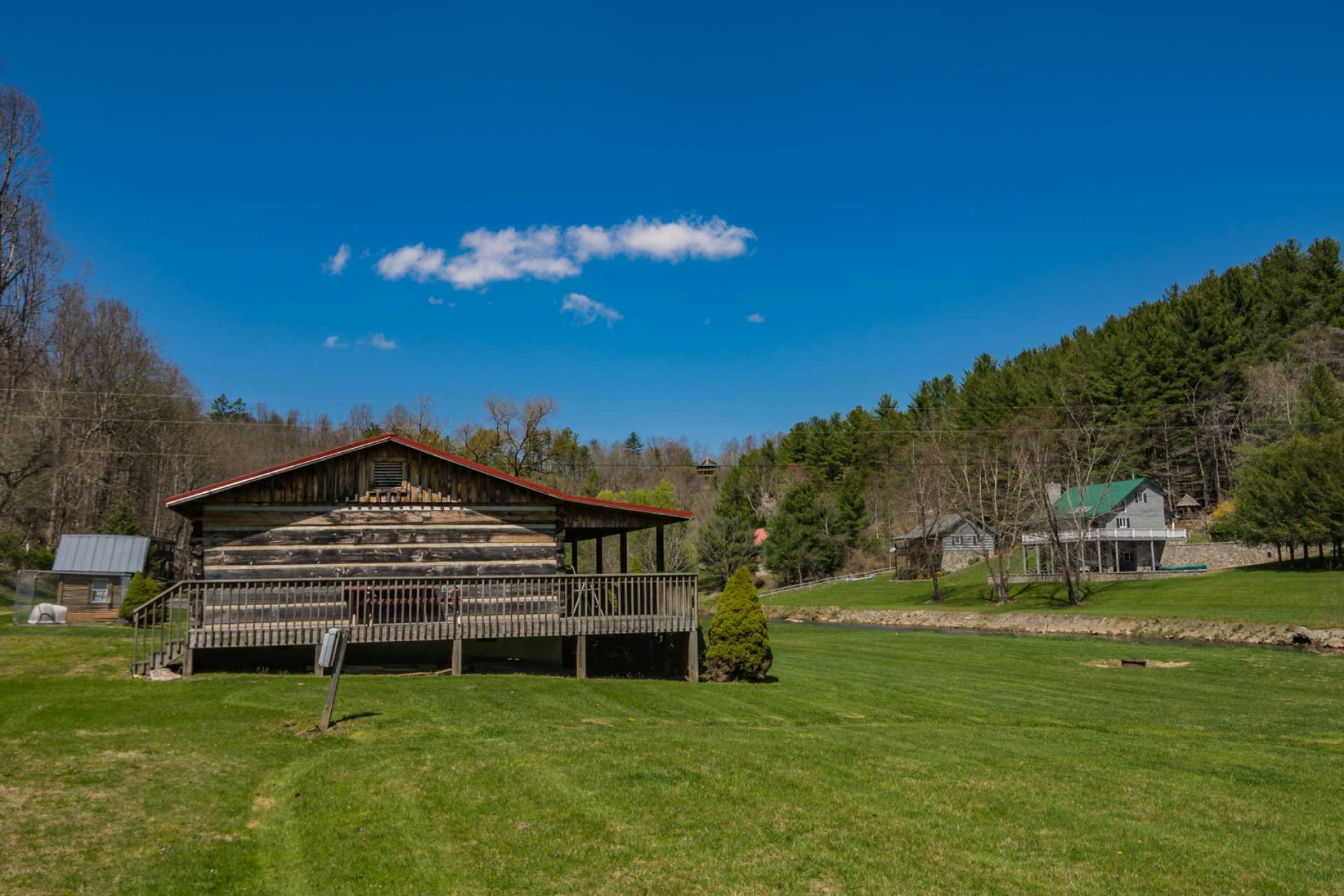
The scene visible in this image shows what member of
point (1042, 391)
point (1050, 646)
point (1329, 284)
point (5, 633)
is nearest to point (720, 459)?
point (1042, 391)

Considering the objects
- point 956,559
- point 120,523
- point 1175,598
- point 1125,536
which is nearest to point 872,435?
point 956,559

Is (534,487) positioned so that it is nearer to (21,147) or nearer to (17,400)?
(21,147)

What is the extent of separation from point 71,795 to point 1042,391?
84.3m

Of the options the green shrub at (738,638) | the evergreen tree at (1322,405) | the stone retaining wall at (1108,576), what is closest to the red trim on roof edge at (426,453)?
the green shrub at (738,638)

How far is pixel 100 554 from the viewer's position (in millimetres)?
35438

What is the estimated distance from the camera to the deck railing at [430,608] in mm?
17281

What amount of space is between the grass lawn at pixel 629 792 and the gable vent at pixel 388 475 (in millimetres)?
4623

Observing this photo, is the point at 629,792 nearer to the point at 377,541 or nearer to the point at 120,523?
the point at 377,541

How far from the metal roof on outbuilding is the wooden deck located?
17975 mm

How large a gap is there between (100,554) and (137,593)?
742cm

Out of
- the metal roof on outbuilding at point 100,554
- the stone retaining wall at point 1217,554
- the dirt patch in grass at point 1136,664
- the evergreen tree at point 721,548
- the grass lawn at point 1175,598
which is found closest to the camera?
the dirt patch in grass at point 1136,664

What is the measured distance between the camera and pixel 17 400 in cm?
5294

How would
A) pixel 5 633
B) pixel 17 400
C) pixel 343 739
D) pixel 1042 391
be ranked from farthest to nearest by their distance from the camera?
pixel 1042 391, pixel 17 400, pixel 5 633, pixel 343 739

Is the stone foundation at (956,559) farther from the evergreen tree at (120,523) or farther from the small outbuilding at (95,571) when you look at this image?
the small outbuilding at (95,571)
